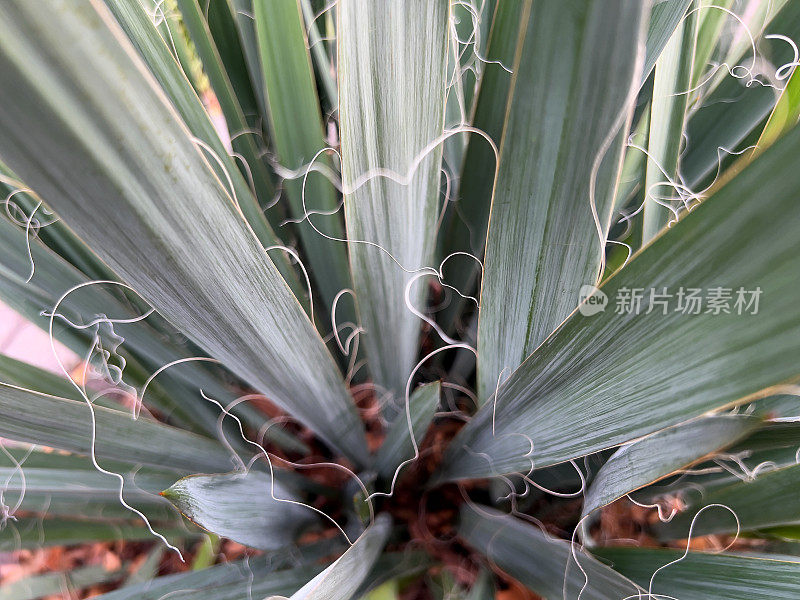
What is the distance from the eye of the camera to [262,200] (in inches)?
22.8

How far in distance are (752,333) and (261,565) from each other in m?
0.44

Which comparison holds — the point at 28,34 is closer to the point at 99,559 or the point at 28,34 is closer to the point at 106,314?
the point at 106,314

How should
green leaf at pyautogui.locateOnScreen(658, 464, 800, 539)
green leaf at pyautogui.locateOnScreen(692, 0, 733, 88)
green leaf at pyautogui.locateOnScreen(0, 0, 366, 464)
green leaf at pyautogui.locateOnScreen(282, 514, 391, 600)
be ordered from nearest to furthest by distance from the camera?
green leaf at pyautogui.locateOnScreen(0, 0, 366, 464) < green leaf at pyautogui.locateOnScreen(282, 514, 391, 600) < green leaf at pyautogui.locateOnScreen(658, 464, 800, 539) < green leaf at pyautogui.locateOnScreen(692, 0, 733, 88)

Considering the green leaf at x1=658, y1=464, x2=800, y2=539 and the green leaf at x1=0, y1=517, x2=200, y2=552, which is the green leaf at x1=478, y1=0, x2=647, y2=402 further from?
the green leaf at x1=0, y1=517, x2=200, y2=552

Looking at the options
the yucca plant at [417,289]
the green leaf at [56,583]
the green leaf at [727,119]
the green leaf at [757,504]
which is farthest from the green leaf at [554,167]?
the green leaf at [56,583]

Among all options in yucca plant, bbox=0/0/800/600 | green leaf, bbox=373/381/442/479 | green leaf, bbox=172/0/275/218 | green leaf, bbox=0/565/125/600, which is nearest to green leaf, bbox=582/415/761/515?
yucca plant, bbox=0/0/800/600

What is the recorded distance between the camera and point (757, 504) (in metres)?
0.38

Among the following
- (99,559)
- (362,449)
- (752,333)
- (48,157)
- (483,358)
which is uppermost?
(48,157)

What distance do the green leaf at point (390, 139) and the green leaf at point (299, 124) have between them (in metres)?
0.12

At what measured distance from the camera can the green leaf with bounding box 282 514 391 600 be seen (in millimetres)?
250

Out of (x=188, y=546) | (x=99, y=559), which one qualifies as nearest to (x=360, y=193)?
(x=188, y=546)

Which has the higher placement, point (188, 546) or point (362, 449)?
point (362, 449)

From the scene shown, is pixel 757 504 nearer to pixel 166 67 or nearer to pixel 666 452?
pixel 666 452

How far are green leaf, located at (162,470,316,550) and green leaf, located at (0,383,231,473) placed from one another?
8cm
